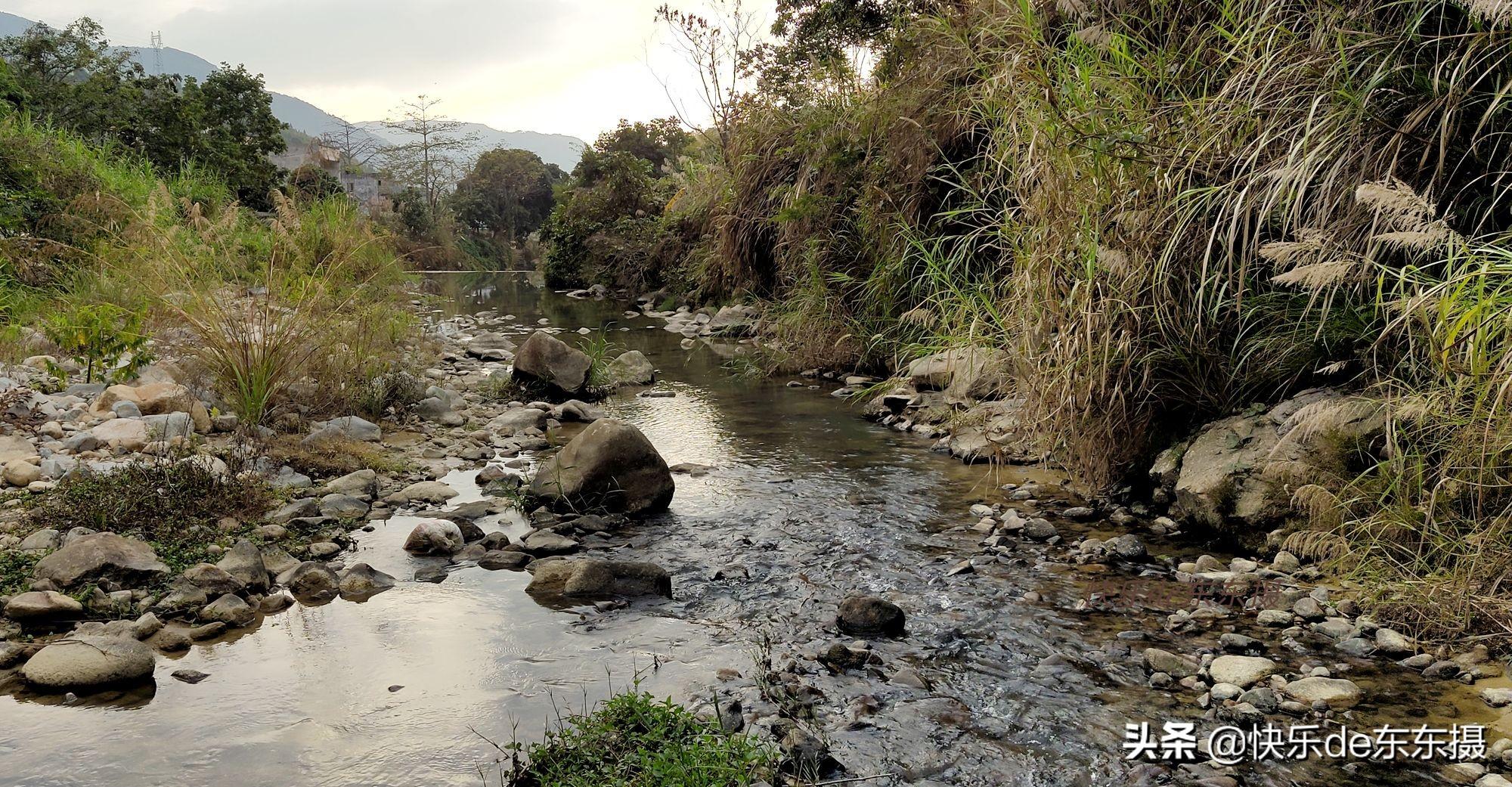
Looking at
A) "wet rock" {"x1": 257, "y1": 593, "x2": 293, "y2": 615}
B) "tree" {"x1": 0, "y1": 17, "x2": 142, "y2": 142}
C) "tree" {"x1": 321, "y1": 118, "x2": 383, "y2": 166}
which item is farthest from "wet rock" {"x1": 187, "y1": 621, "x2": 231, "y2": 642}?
"tree" {"x1": 321, "y1": 118, "x2": 383, "y2": 166}

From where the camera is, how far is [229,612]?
3436 mm

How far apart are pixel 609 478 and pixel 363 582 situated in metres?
1.47

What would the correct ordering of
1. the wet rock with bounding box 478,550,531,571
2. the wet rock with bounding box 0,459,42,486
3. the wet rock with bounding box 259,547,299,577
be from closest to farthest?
1. the wet rock with bounding box 259,547,299,577
2. the wet rock with bounding box 478,550,531,571
3. the wet rock with bounding box 0,459,42,486

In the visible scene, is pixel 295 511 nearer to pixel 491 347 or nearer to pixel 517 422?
pixel 517 422

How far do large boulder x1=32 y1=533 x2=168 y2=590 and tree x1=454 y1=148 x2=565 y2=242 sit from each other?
4015 centimetres

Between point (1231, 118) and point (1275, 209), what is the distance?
1.50 feet

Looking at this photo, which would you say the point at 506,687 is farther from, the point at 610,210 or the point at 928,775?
the point at 610,210

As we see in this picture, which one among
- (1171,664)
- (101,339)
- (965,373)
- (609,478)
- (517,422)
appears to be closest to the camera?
(1171,664)

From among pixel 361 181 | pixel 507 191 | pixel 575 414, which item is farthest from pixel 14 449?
pixel 507 191

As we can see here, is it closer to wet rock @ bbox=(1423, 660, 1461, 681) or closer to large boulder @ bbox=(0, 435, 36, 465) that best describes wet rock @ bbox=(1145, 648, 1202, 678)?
wet rock @ bbox=(1423, 660, 1461, 681)

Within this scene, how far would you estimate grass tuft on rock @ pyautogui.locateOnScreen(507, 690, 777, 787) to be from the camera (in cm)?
225

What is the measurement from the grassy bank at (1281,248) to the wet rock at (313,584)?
3331 mm

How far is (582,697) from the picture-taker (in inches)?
113

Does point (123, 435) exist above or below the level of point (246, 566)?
above
